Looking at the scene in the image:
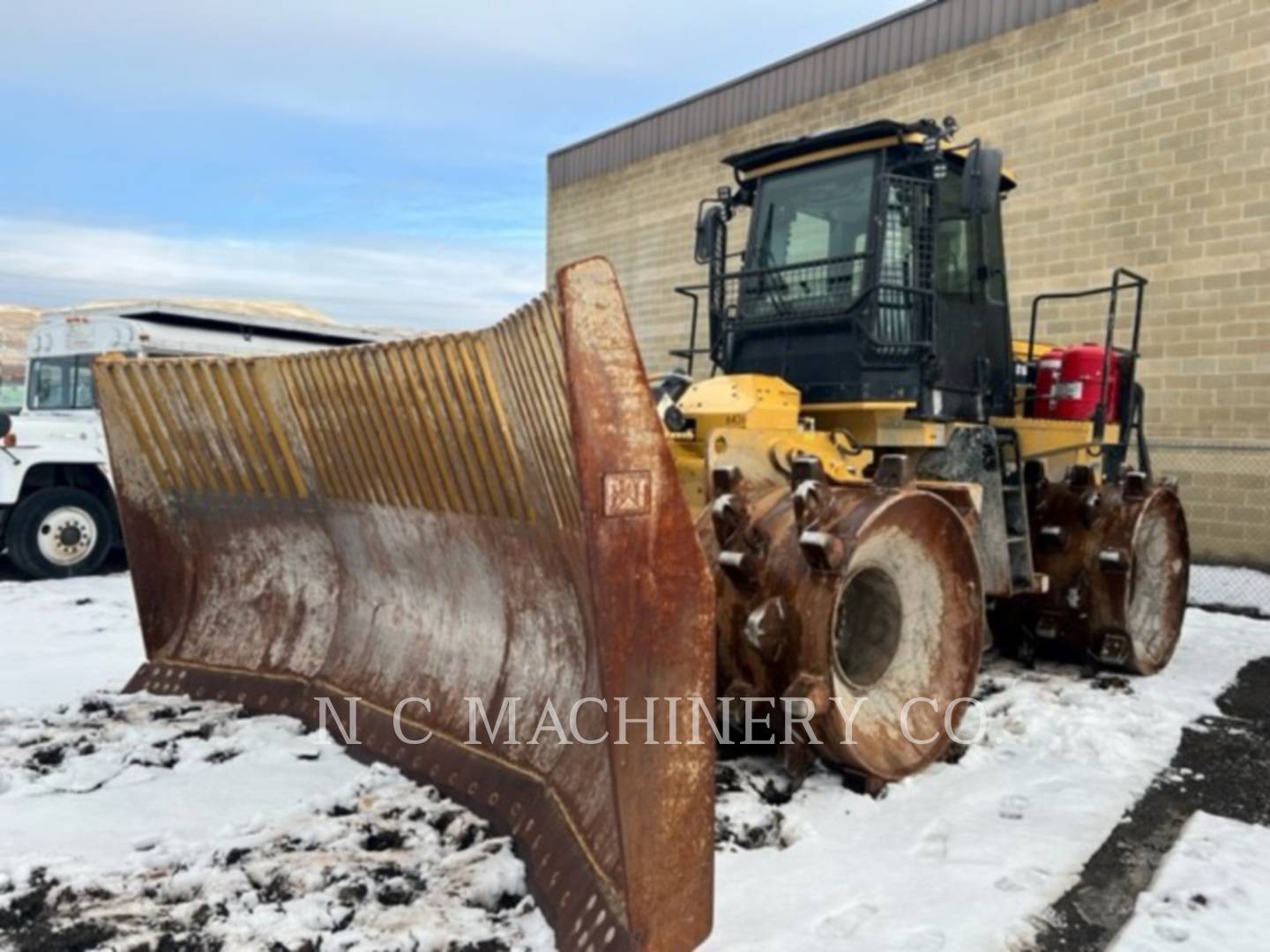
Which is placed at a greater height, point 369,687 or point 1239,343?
point 1239,343

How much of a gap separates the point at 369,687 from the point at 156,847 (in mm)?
1053

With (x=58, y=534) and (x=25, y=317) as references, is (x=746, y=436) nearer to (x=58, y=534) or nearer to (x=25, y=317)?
(x=58, y=534)

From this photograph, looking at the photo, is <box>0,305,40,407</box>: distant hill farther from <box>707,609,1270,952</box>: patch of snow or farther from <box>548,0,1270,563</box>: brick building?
<box>707,609,1270,952</box>: patch of snow

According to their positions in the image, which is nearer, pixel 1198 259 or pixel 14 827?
pixel 14 827

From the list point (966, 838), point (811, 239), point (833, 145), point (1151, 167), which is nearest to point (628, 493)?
point (966, 838)

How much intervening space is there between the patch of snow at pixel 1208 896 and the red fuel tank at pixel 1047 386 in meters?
2.89

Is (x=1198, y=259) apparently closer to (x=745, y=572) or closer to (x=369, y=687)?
(x=745, y=572)

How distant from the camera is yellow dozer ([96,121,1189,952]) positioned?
2.36 m

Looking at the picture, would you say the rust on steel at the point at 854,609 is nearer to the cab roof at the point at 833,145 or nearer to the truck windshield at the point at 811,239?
the truck windshield at the point at 811,239

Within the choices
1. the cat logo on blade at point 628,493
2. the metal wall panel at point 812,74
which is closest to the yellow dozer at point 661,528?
the cat logo on blade at point 628,493

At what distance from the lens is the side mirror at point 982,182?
418 centimetres

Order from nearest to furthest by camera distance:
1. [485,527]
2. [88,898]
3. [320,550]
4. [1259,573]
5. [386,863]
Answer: [88,898]
[386,863]
[485,527]
[320,550]
[1259,573]

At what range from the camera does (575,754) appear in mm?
2785

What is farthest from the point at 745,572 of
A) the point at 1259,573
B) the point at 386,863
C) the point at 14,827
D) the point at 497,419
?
the point at 1259,573
